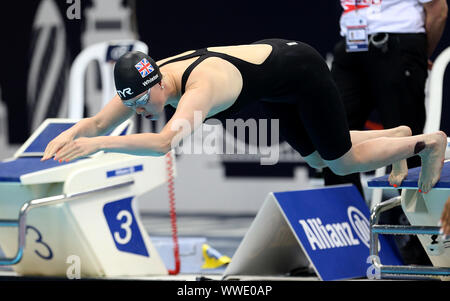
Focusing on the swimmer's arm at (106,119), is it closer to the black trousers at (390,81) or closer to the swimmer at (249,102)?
the swimmer at (249,102)

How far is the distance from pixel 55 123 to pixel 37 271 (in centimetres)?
85

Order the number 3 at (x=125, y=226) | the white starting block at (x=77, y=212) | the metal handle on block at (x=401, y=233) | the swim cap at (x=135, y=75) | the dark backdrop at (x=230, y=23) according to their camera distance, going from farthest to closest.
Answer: the dark backdrop at (x=230, y=23)
the number 3 at (x=125, y=226)
the white starting block at (x=77, y=212)
the metal handle on block at (x=401, y=233)
the swim cap at (x=135, y=75)

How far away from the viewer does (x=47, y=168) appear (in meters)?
4.89

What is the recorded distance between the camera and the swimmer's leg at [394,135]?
4082 millimetres

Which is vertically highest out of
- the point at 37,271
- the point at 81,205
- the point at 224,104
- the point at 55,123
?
the point at 224,104

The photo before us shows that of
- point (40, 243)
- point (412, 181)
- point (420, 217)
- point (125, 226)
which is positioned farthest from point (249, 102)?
point (40, 243)

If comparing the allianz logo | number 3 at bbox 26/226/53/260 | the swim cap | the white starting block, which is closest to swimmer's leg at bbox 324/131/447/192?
the allianz logo

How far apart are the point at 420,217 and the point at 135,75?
5.07 ft

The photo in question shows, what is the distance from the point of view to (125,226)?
5.22 metres

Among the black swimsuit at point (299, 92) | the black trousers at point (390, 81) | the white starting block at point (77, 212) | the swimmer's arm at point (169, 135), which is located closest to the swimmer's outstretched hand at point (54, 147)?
the swimmer's arm at point (169, 135)

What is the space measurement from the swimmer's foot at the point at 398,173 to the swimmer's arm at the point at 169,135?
41.6 inches

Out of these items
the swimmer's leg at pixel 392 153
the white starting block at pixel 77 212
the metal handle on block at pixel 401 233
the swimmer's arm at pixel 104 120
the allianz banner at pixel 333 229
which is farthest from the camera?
the white starting block at pixel 77 212

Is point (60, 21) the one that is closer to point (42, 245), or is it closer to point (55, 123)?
point (55, 123)
